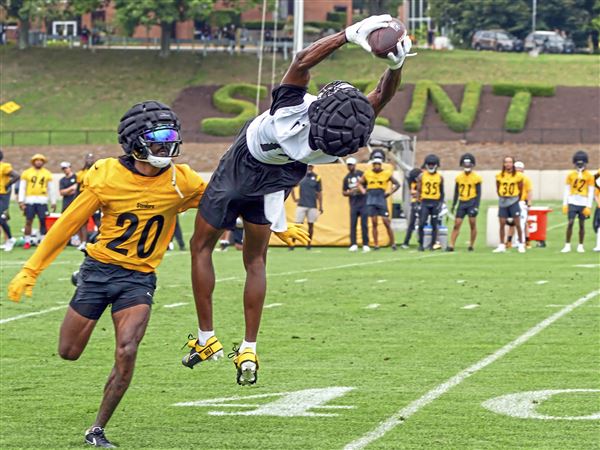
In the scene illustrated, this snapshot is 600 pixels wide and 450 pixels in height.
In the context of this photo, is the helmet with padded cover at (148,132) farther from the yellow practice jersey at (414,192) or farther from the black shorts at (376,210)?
the yellow practice jersey at (414,192)

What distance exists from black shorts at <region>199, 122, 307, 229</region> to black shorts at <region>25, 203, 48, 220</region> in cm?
1899

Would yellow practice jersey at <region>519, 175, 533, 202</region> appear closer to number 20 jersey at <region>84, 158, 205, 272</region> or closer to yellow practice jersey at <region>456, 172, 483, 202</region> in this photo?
yellow practice jersey at <region>456, 172, 483, 202</region>

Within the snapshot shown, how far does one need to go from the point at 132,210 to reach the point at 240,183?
742 mm

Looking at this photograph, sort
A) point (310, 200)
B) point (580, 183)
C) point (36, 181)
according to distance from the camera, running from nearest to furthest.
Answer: point (580, 183) < point (36, 181) < point (310, 200)

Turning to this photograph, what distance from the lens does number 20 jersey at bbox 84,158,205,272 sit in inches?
344

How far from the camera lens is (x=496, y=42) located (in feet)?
A: 264

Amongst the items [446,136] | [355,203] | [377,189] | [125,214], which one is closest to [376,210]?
[377,189]

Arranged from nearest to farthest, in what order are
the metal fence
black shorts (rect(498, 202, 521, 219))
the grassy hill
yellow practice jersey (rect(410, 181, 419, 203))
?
black shorts (rect(498, 202, 521, 219)) → yellow practice jersey (rect(410, 181, 419, 203)) → the metal fence → the grassy hill

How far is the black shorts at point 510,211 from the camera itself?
1034 inches

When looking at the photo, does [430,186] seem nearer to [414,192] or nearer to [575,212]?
[414,192]

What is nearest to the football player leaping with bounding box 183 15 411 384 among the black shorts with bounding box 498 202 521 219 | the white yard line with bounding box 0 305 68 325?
the white yard line with bounding box 0 305 68 325

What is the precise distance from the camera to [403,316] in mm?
15617

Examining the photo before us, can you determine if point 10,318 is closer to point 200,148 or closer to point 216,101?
point 200,148

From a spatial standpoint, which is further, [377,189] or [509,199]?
[377,189]
